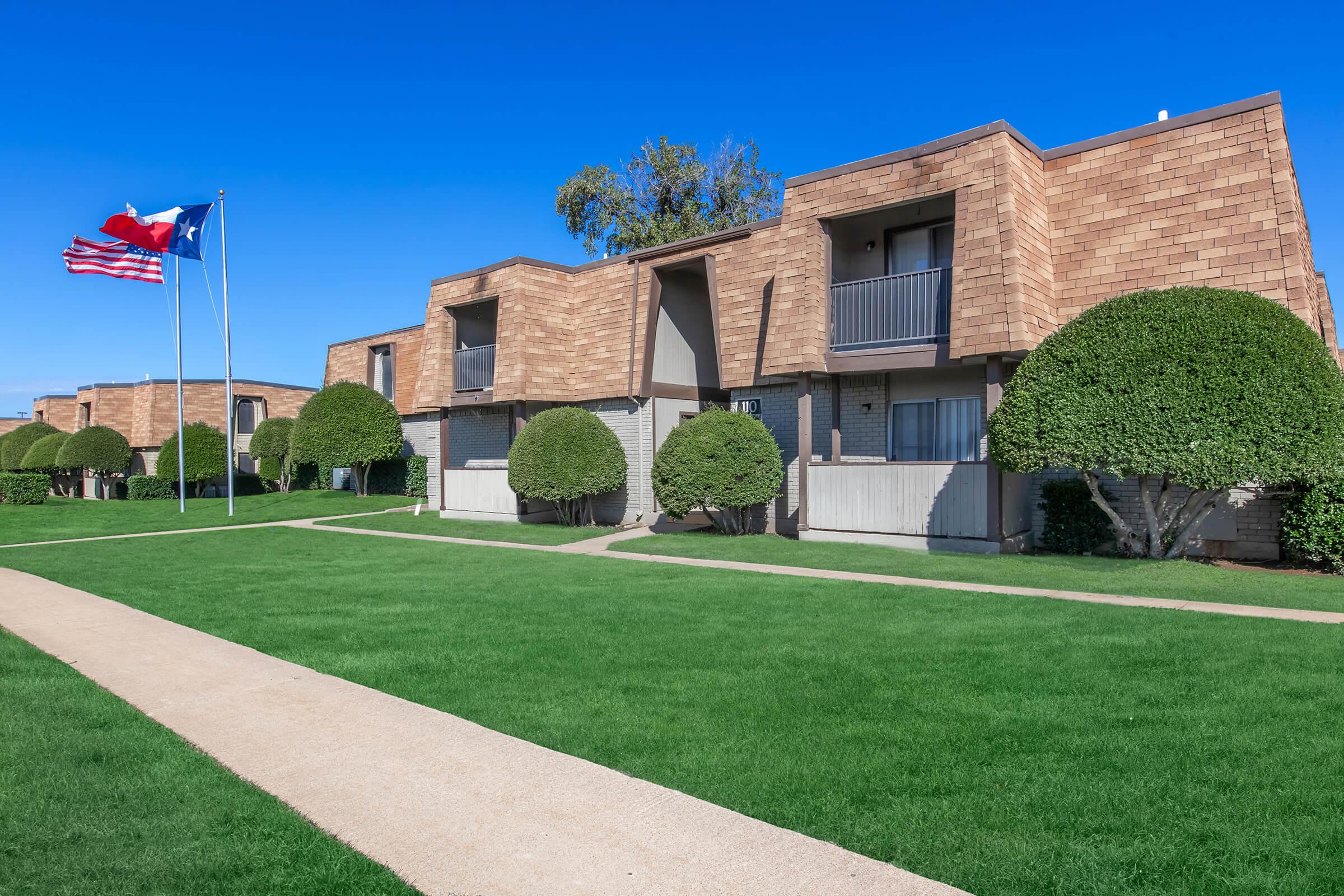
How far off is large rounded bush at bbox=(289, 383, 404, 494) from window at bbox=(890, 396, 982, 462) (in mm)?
19385

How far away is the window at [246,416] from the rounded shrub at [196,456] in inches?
205

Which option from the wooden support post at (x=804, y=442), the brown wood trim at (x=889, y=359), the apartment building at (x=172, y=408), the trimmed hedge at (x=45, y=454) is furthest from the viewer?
the apartment building at (x=172, y=408)

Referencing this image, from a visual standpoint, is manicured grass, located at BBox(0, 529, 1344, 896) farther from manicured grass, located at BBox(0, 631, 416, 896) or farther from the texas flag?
the texas flag

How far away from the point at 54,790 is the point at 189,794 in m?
0.71

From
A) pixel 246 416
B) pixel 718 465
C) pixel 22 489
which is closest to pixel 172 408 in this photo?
pixel 246 416

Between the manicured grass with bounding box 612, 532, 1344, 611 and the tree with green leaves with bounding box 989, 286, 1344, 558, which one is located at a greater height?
the tree with green leaves with bounding box 989, 286, 1344, 558

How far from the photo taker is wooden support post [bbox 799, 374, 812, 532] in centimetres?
1655

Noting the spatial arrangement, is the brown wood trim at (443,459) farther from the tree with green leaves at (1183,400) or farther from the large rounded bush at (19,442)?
the large rounded bush at (19,442)

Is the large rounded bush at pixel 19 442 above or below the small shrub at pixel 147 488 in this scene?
above

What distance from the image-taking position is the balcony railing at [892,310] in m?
15.0

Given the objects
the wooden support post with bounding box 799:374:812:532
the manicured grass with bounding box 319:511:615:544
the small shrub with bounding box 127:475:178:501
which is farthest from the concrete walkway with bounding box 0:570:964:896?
the small shrub with bounding box 127:475:178:501

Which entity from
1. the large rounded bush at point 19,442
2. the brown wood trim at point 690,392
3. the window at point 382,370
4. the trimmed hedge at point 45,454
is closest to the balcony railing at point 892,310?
the brown wood trim at point 690,392

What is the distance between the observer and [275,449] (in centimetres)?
3719

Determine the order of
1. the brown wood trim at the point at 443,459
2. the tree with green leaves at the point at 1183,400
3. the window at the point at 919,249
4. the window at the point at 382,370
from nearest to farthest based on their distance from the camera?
the tree with green leaves at the point at 1183,400 → the window at the point at 919,249 → the brown wood trim at the point at 443,459 → the window at the point at 382,370
